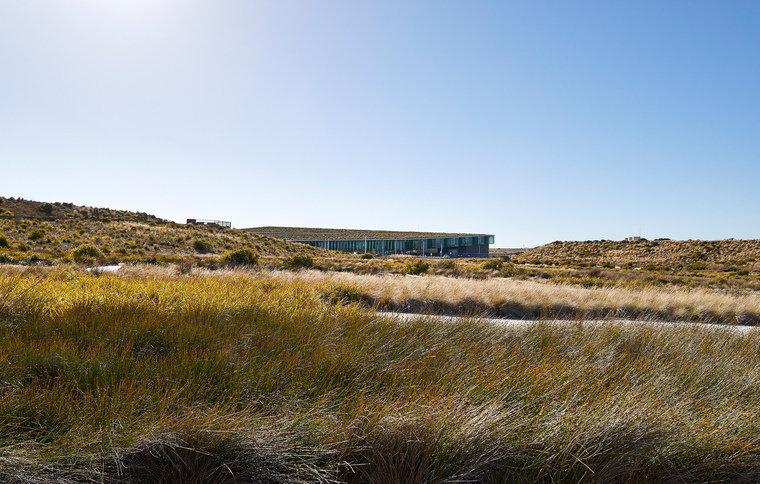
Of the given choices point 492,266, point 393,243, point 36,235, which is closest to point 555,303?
point 492,266

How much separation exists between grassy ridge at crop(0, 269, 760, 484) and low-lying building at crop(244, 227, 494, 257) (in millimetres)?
71144

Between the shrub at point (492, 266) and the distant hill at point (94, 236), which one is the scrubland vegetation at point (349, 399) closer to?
the distant hill at point (94, 236)

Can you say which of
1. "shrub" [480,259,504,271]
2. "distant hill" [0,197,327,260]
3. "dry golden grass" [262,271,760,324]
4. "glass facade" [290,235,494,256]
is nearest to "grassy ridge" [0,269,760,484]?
"dry golden grass" [262,271,760,324]

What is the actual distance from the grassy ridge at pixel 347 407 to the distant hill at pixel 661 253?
54781 mm

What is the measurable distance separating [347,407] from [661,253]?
70282 mm

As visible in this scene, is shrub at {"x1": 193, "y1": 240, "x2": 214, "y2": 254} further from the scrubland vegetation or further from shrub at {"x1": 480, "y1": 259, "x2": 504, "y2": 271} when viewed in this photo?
the scrubland vegetation

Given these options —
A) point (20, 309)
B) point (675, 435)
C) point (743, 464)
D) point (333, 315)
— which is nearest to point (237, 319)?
point (333, 315)

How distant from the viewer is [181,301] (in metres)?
6.28

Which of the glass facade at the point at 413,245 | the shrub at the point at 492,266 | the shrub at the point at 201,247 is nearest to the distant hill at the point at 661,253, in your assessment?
the shrub at the point at 492,266

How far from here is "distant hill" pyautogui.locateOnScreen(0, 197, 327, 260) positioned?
3291 centimetres

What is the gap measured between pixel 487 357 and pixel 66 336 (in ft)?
14.9

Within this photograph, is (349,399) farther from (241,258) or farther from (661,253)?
(661,253)

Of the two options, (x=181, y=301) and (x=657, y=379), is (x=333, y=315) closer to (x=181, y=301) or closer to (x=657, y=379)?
(x=181, y=301)

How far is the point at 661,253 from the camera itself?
197 feet
